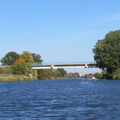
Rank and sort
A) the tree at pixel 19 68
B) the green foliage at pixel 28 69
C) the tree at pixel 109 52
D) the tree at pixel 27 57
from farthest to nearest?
the tree at pixel 27 57 → the green foliage at pixel 28 69 → the tree at pixel 19 68 → the tree at pixel 109 52

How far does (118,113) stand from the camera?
23.1 meters

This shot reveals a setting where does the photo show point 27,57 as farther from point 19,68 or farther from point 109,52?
point 109,52

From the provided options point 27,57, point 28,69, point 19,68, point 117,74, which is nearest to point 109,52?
point 117,74

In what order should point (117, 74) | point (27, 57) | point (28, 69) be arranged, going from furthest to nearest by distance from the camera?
point (27, 57), point (28, 69), point (117, 74)

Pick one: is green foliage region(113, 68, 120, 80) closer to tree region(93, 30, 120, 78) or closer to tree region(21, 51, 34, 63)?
tree region(93, 30, 120, 78)

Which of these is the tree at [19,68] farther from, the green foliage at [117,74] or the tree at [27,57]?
the green foliage at [117,74]

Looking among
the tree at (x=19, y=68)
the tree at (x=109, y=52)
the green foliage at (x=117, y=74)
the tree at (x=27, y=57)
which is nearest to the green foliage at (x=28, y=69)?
the tree at (x=19, y=68)

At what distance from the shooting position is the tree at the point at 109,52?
97.2 meters

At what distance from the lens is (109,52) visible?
323ft

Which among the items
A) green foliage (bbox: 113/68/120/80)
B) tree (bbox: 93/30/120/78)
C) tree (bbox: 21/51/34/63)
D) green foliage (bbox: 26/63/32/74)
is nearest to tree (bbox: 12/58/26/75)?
green foliage (bbox: 26/63/32/74)

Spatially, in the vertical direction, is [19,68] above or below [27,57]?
below

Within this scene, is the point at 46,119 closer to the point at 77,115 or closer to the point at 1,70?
the point at 77,115

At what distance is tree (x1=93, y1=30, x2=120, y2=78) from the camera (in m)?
97.2

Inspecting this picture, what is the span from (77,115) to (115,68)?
78.1 metres
